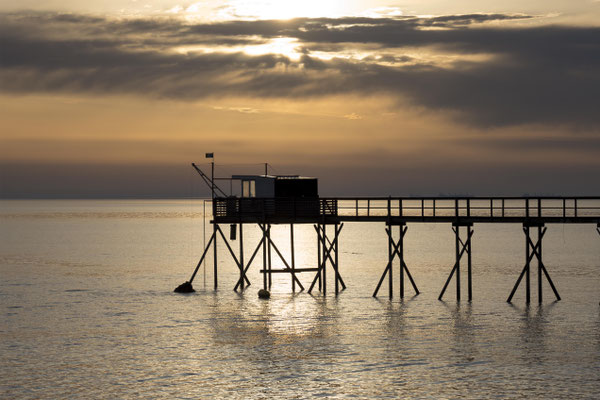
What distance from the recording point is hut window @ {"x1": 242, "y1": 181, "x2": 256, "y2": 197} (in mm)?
56469

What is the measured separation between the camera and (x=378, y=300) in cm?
5175

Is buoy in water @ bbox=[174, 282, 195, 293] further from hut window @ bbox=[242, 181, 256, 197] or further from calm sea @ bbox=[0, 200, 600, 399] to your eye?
hut window @ bbox=[242, 181, 256, 197]

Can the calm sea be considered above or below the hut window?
below

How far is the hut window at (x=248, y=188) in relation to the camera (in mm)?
56469

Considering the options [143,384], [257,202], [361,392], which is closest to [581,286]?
[257,202]

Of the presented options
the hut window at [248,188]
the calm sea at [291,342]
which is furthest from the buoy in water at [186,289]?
the hut window at [248,188]

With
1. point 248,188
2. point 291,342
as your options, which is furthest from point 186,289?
point 291,342

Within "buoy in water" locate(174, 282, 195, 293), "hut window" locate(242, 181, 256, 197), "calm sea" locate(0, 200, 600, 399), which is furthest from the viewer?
"buoy in water" locate(174, 282, 195, 293)

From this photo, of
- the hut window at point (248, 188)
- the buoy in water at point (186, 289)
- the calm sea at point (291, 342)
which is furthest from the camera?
the buoy in water at point (186, 289)

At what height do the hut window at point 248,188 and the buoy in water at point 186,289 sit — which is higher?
the hut window at point 248,188

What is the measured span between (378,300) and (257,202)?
10.7 meters

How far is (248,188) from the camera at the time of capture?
57062mm

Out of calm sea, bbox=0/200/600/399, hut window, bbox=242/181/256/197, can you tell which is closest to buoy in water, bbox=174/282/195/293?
calm sea, bbox=0/200/600/399

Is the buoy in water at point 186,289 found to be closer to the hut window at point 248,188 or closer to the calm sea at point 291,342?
the calm sea at point 291,342
